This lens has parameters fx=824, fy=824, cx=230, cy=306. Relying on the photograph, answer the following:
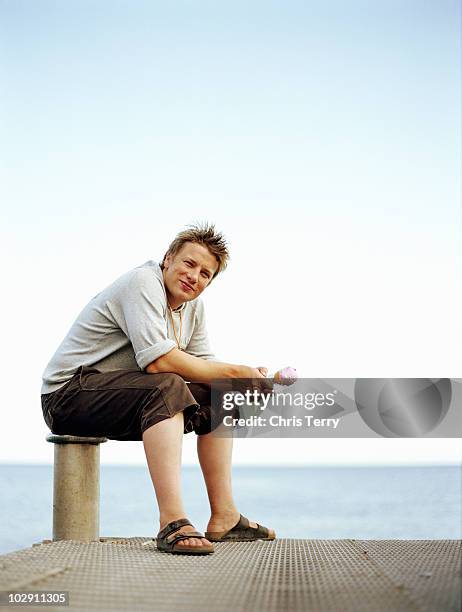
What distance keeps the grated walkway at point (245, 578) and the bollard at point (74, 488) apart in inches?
15.1

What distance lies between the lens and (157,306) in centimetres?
235

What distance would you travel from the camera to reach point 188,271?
2.46 metres

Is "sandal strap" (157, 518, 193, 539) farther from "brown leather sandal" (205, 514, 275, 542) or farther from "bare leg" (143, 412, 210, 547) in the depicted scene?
"brown leather sandal" (205, 514, 275, 542)

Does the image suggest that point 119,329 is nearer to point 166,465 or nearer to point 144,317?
point 144,317

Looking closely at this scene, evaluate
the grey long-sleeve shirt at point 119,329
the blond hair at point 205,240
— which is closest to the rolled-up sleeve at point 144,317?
the grey long-sleeve shirt at point 119,329

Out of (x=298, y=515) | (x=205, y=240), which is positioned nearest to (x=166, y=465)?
(x=205, y=240)

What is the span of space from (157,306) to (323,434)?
0.74 m

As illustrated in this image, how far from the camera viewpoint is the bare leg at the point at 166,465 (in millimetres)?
2143

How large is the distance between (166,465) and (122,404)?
0.24 m

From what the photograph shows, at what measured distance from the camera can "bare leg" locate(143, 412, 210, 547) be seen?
214cm

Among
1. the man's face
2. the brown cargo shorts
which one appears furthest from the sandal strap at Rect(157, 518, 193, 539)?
the man's face

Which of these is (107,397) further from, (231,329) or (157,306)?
(231,329)

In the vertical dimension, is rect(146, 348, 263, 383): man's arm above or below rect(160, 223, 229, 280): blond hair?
below

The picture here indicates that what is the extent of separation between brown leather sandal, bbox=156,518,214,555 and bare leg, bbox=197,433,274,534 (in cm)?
38
